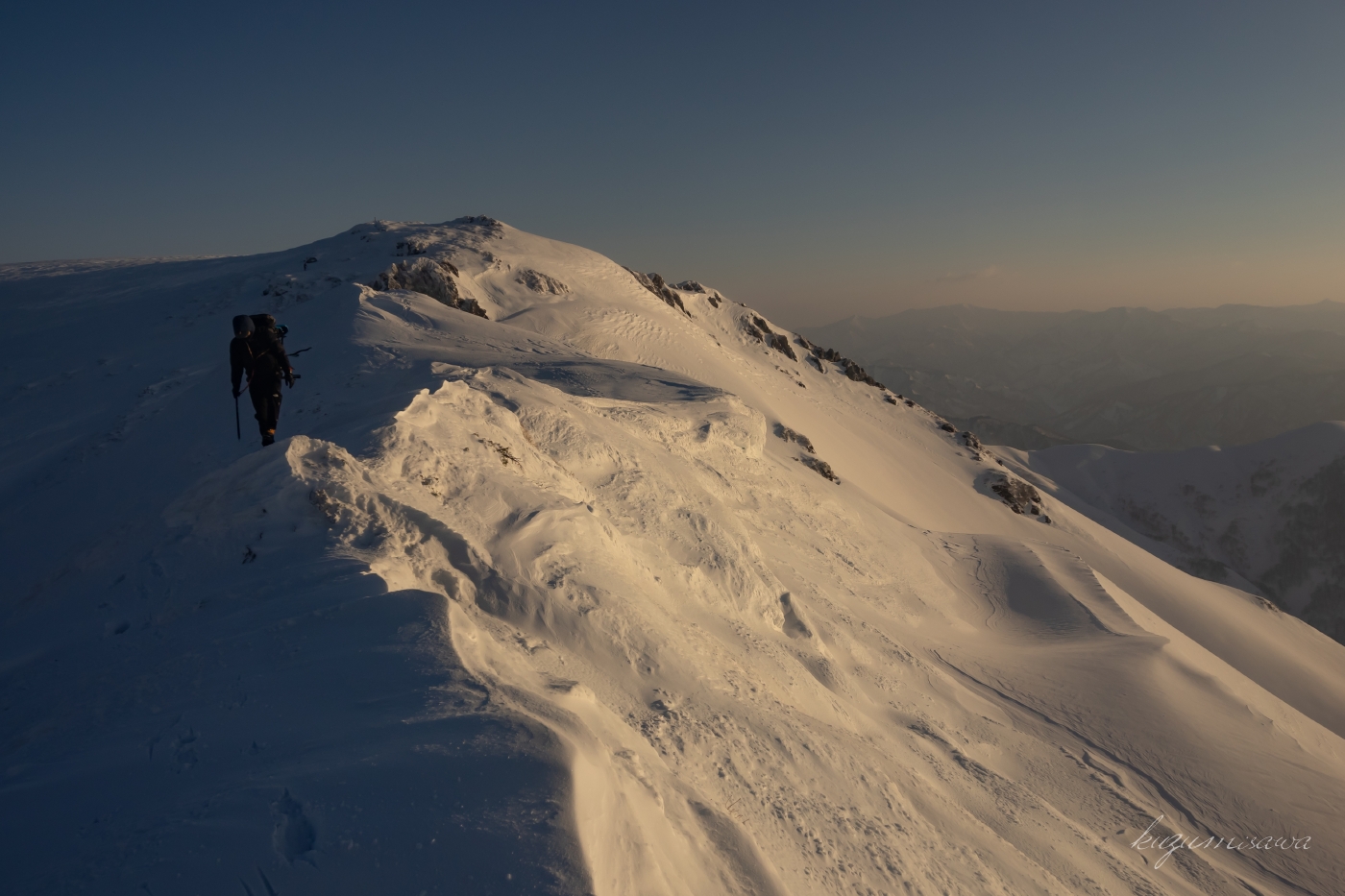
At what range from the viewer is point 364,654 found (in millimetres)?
5574

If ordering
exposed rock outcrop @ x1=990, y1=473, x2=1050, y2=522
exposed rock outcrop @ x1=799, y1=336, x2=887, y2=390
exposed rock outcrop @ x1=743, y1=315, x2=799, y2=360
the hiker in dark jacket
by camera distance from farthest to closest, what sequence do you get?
1. exposed rock outcrop @ x1=799, y1=336, x2=887, y2=390
2. exposed rock outcrop @ x1=743, y1=315, x2=799, y2=360
3. exposed rock outcrop @ x1=990, y1=473, x2=1050, y2=522
4. the hiker in dark jacket

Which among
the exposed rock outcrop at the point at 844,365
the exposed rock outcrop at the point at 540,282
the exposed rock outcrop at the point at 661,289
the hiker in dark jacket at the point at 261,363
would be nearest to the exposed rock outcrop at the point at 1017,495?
the exposed rock outcrop at the point at 844,365

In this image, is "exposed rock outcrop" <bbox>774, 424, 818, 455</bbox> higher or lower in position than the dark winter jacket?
lower

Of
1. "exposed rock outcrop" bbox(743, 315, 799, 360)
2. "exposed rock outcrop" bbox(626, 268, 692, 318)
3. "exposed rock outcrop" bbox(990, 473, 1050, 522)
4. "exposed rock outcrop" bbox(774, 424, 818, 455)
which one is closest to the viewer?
"exposed rock outcrop" bbox(774, 424, 818, 455)

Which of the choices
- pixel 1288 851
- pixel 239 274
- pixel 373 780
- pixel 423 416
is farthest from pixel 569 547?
pixel 239 274

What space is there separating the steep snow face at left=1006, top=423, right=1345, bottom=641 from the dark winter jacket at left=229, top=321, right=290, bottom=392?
75.1 m

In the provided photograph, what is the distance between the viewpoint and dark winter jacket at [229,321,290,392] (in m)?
8.88

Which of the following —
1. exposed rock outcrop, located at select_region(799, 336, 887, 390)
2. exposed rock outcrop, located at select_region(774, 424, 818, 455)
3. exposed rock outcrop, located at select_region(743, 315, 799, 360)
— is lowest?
exposed rock outcrop, located at select_region(774, 424, 818, 455)

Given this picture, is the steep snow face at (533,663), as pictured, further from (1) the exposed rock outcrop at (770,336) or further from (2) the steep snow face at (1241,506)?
(2) the steep snow face at (1241,506)

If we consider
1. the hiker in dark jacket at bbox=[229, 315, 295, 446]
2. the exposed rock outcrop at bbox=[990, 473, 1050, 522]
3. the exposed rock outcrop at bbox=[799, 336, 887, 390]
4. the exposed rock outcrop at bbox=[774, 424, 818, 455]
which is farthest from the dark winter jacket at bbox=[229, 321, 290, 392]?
the exposed rock outcrop at bbox=[799, 336, 887, 390]

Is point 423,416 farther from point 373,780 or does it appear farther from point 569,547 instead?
point 373,780

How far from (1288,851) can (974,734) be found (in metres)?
6.48

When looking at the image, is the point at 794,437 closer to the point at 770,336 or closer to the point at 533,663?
the point at 533,663

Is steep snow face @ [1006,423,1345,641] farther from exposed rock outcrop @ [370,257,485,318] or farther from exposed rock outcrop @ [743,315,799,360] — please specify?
exposed rock outcrop @ [370,257,485,318]
